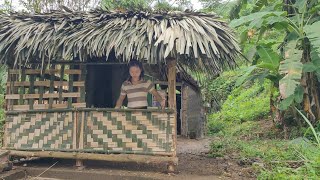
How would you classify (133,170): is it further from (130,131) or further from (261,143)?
(261,143)

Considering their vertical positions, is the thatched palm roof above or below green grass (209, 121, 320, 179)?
above

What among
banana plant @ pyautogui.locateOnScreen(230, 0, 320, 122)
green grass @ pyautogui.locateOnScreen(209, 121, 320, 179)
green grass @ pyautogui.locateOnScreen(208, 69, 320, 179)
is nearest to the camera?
green grass @ pyautogui.locateOnScreen(209, 121, 320, 179)

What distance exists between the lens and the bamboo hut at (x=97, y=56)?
4.83 metres

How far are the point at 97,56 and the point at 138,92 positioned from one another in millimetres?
824

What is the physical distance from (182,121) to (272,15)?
620 cm

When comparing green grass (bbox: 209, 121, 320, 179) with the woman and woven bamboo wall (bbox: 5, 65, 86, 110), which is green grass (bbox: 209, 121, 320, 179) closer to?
the woman

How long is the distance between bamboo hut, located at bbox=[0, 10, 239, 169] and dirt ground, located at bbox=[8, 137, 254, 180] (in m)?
0.22

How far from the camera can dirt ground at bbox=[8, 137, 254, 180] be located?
4.89 meters

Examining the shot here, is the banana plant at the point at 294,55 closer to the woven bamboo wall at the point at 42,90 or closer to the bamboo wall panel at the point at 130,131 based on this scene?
the bamboo wall panel at the point at 130,131

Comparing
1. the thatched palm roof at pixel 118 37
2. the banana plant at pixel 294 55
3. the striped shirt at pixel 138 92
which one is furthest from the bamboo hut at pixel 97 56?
the banana plant at pixel 294 55

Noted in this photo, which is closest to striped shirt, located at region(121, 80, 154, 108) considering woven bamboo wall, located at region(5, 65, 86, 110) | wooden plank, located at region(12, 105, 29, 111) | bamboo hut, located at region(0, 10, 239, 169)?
bamboo hut, located at region(0, 10, 239, 169)

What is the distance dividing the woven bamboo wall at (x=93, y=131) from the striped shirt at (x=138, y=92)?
0.37 metres

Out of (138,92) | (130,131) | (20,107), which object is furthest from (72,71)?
(130,131)

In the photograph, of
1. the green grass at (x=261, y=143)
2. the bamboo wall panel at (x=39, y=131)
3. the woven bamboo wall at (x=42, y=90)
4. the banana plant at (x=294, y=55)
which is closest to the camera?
the green grass at (x=261, y=143)
